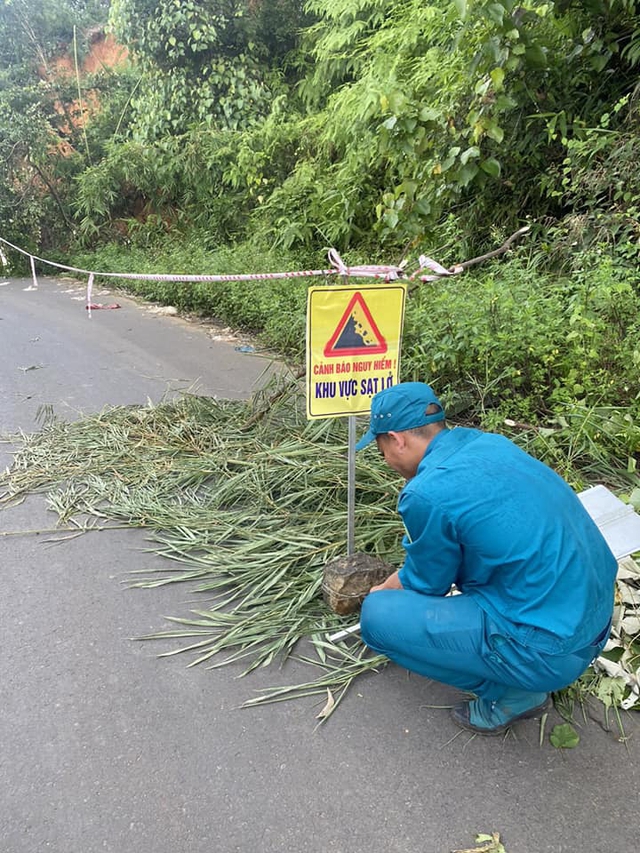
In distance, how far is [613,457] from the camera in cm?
343

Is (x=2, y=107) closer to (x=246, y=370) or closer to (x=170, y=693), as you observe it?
(x=246, y=370)

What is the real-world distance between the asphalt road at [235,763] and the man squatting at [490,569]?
9.0 inches

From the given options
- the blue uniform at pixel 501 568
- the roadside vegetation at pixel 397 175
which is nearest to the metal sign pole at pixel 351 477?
the blue uniform at pixel 501 568

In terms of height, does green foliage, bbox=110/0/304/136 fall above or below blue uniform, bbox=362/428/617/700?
above

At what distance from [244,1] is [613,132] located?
1091 centimetres

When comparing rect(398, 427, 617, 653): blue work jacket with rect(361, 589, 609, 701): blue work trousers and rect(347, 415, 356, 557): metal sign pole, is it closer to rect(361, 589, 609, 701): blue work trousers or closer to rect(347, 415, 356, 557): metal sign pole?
rect(361, 589, 609, 701): blue work trousers

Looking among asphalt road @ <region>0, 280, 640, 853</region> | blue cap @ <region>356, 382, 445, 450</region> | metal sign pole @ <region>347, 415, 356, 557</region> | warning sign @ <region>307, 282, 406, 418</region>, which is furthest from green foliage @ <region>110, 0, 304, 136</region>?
asphalt road @ <region>0, 280, 640, 853</region>

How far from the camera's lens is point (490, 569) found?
1.85 meters

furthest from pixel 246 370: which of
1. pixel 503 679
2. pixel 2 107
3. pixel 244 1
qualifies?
pixel 2 107

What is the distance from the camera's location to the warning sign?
247 cm

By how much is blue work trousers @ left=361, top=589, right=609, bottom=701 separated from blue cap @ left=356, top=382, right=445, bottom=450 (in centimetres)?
60

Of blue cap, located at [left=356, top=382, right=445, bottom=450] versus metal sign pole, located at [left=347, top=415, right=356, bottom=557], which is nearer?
blue cap, located at [left=356, top=382, right=445, bottom=450]

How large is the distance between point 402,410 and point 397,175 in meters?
6.85

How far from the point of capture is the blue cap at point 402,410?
6.70 ft
